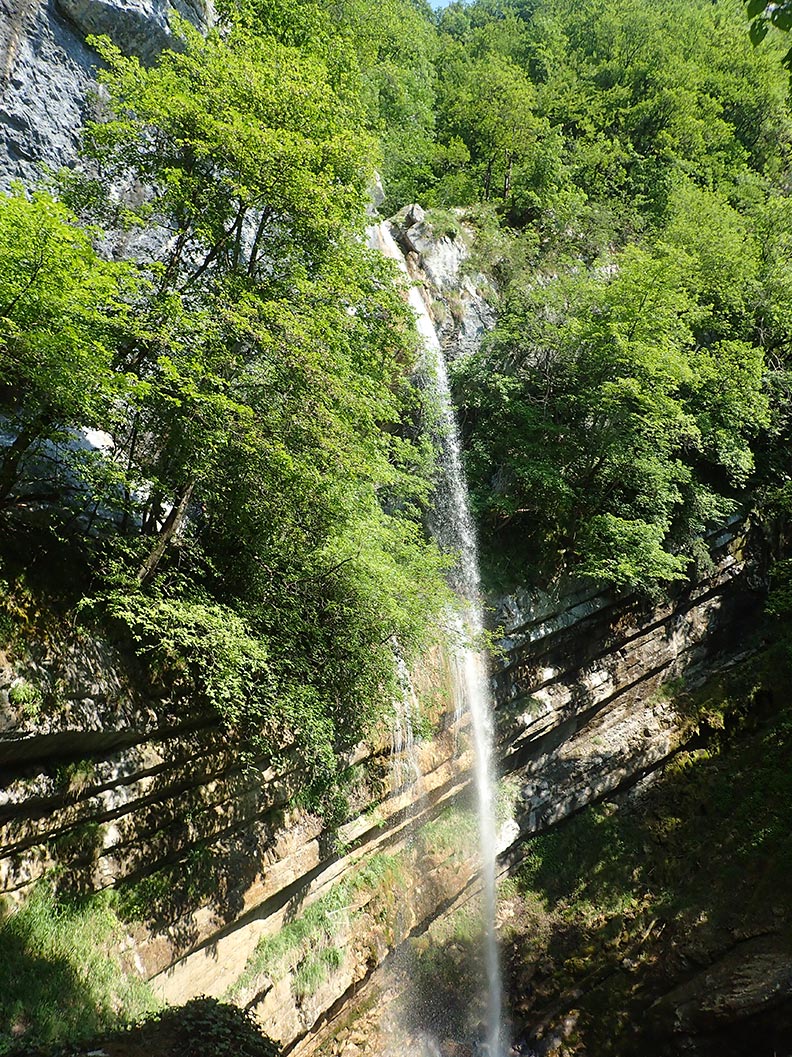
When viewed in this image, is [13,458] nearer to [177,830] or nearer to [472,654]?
[177,830]

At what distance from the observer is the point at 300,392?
7.29 m

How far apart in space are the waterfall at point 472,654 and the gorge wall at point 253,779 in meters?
0.43

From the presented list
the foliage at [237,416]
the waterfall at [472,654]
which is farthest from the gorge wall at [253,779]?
Answer: the foliage at [237,416]

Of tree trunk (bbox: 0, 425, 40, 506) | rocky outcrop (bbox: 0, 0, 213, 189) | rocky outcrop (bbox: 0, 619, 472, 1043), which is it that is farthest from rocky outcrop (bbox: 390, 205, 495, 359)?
tree trunk (bbox: 0, 425, 40, 506)

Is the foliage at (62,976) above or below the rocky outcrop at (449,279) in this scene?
below

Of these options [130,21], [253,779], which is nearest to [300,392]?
[253,779]

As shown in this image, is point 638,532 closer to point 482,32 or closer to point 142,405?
point 142,405

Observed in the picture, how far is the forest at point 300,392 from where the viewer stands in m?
6.61

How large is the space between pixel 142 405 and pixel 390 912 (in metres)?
9.39

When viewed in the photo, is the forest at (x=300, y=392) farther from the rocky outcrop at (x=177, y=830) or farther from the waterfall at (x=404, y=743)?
the waterfall at (x=404, y=743)

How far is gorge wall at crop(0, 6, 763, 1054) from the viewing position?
624 centimetres

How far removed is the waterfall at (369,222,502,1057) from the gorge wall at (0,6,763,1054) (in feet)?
1.43

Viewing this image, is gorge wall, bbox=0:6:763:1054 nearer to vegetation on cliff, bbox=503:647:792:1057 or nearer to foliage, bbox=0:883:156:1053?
foliage, bbox=0:883:156:1053

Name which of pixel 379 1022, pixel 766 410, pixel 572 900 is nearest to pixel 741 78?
pixel 766 410
